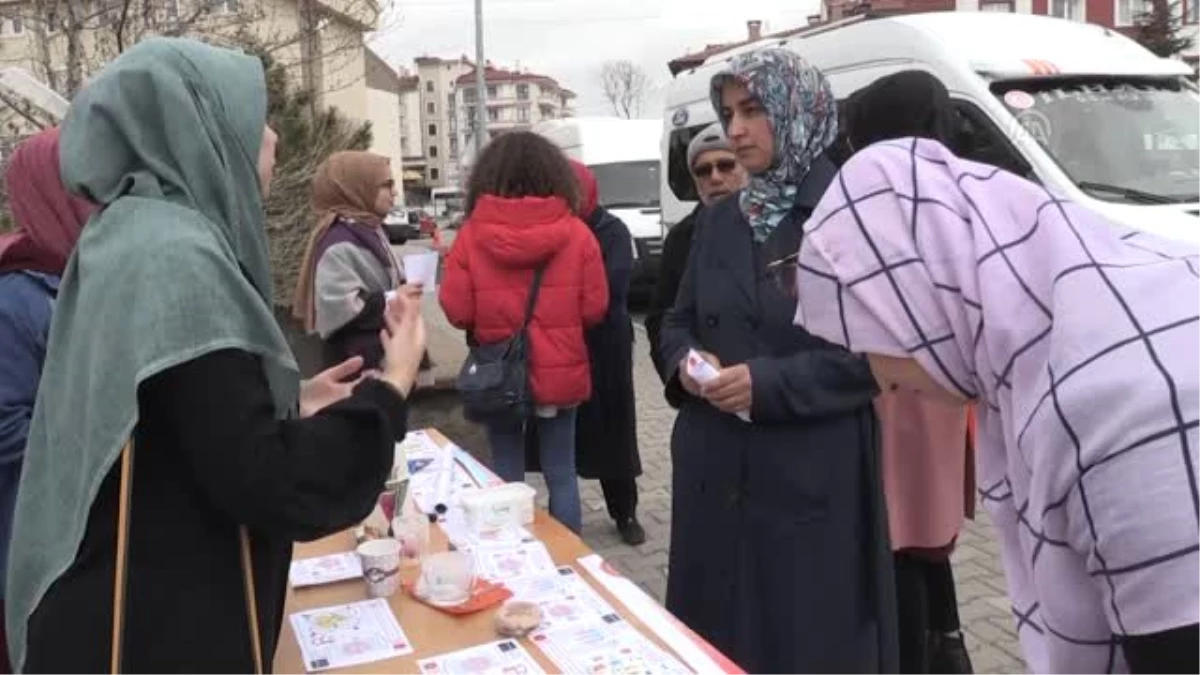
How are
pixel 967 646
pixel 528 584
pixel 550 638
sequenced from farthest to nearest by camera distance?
1. pixel 967 646
2. pixel 528 584
3. pixel 550 638

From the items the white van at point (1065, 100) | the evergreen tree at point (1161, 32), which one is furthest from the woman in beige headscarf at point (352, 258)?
the evergreen tree at point (1161, 32)

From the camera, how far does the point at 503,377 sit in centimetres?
399

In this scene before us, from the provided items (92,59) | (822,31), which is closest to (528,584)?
(92,59)

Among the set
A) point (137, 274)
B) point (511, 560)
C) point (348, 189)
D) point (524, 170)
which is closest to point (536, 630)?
point (511, 560)

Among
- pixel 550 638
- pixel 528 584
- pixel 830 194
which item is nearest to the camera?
pixel 830 194

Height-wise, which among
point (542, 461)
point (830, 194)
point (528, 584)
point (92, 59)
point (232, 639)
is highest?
point (92, 59)

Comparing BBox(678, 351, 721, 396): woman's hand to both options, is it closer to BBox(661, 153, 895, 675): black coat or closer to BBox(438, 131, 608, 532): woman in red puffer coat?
BBox(661, 153, 895, 675): black coat

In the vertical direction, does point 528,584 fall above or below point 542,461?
above

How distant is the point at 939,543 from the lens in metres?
3.03

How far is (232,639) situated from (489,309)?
2.61 meters

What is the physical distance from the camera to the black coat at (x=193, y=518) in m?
1.36

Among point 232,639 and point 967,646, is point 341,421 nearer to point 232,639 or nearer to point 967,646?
point 232,639

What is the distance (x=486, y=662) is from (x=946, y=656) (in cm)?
A: 194

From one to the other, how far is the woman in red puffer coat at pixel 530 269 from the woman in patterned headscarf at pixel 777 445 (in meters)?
1.42
